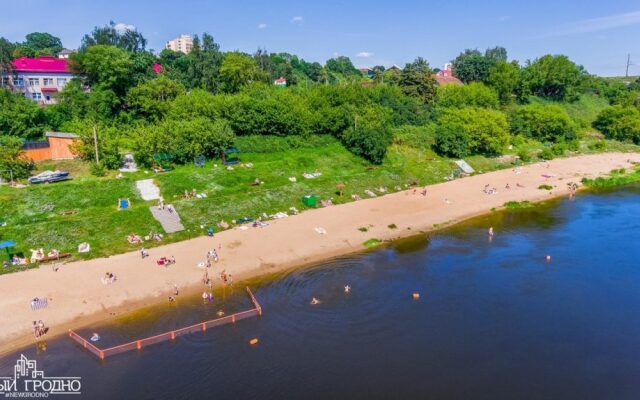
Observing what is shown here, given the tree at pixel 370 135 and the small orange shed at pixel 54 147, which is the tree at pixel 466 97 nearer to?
the tree at pixel 370 135

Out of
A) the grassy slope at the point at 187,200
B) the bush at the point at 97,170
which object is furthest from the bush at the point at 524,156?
the bush at the point at 97,170

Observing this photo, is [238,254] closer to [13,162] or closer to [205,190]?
[205,190]

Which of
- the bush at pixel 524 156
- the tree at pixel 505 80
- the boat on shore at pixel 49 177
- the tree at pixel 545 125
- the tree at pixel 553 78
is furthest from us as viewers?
the tree at pixel 553 78

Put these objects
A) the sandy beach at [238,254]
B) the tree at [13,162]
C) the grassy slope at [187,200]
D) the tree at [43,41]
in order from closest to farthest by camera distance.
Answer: the sandy beach at [238,254]
the grassy slope at [187,200]
the tree at [13,162]
the tree at [43,41]

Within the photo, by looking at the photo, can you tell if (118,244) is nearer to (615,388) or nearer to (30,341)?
(30,341)

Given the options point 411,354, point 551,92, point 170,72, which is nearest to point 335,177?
point 411,354

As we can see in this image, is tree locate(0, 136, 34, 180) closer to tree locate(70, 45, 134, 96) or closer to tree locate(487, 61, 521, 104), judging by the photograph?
tree locate(70, 45, 134, 96)
